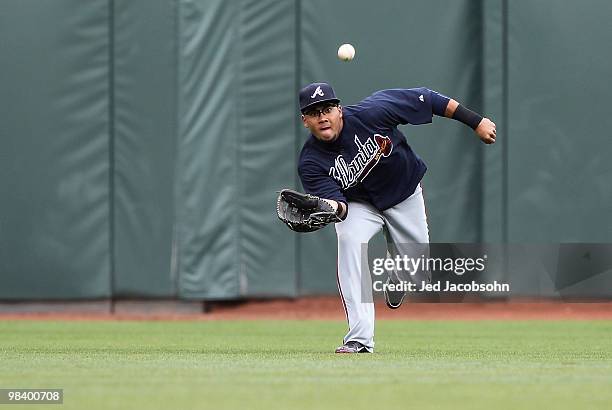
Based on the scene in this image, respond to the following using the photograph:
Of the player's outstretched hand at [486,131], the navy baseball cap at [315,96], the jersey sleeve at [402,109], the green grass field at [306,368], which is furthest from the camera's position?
the jersey sleeve at [402,109]

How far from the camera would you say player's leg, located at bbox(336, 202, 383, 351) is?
7227 millimetres

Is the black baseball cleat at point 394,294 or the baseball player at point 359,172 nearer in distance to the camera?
the baseball player at point 359,172

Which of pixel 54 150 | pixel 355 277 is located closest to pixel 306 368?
pixel 355 277

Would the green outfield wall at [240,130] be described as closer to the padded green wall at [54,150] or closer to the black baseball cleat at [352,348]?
the padded green wall at [54,150]

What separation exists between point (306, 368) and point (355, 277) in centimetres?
143

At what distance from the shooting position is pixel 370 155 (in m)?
7.53

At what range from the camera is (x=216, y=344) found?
845 centimetres

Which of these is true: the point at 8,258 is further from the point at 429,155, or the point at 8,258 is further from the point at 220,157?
the point at 429,155

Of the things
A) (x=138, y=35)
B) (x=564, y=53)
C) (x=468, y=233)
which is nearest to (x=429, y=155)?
(x=468, y=233)

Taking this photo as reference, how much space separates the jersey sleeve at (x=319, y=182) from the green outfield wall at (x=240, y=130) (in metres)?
4.42

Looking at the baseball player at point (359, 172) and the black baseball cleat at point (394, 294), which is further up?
the baseball player at point (359, 172)

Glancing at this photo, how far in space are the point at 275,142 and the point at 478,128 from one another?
478 centimetres

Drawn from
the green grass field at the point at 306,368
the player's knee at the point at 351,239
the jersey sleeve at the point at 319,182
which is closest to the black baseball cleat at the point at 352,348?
the green grass field at the point at 306,368

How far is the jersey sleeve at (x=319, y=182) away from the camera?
7.40 m
